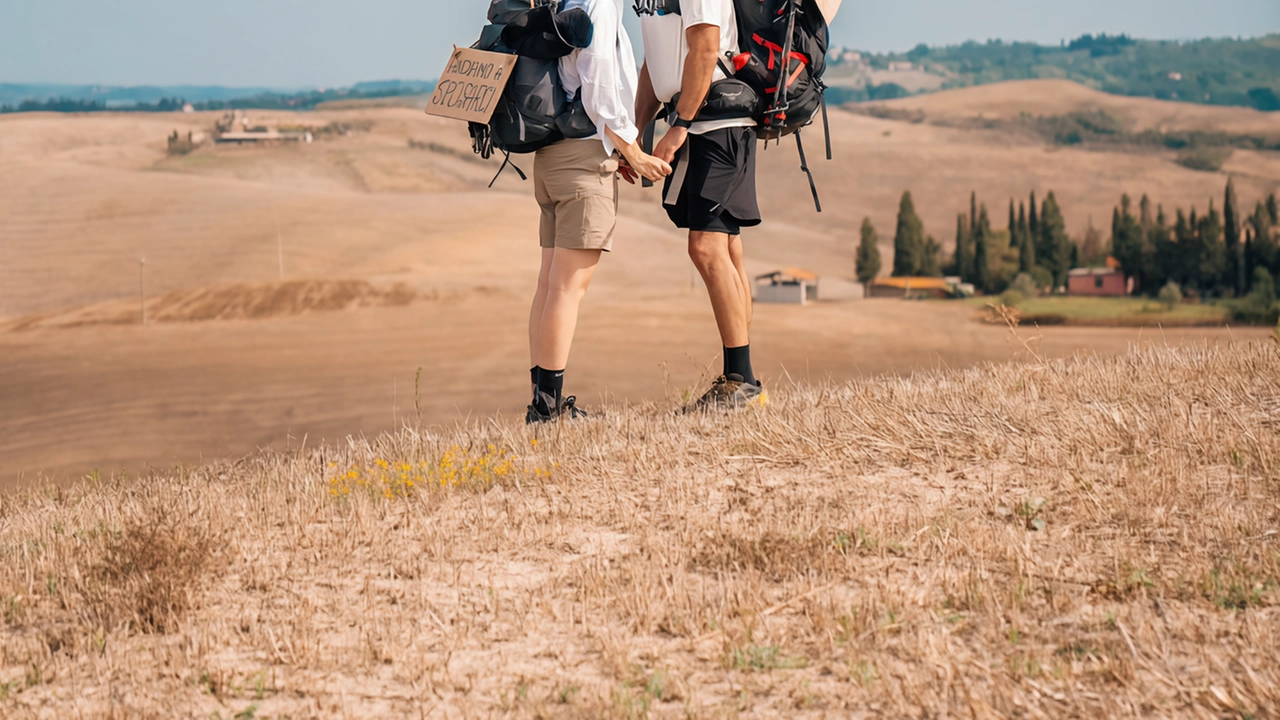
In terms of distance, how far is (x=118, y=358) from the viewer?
5566 cm

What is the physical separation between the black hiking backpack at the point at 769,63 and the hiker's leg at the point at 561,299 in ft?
3.38

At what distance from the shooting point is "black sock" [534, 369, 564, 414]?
245 inches

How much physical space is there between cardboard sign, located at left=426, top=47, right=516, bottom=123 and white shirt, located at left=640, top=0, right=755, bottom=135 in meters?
0.77

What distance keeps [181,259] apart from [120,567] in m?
83.8

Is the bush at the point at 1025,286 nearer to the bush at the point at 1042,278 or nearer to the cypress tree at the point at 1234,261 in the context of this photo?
the bush at the point at 1042,278

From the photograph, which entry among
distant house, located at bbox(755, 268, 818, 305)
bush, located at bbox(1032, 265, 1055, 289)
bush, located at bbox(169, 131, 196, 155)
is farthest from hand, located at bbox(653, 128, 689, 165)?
bush, located at bbox(169, 131, 196, 155)

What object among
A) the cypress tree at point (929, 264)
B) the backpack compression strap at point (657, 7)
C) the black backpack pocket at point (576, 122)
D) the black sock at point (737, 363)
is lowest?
the cypress tree at point (929, 264)

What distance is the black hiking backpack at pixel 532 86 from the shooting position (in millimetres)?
5637

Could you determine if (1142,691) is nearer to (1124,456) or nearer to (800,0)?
Answer: (1124,456)

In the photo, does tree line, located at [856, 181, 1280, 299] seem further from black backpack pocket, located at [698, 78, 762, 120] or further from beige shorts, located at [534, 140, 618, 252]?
beige shorts, located at [534, 140, 618, 252]

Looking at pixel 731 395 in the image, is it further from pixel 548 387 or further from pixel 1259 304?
pixel 1259 304

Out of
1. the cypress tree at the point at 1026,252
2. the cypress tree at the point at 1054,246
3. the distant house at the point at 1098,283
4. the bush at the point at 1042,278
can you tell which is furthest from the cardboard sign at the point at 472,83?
the cypress tree at the point at 1054,246

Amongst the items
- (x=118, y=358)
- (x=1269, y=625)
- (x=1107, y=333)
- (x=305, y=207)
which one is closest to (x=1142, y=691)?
(x=1269, y=625)

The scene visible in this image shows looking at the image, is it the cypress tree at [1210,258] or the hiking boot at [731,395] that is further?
the cypress tree at [1210,258]
